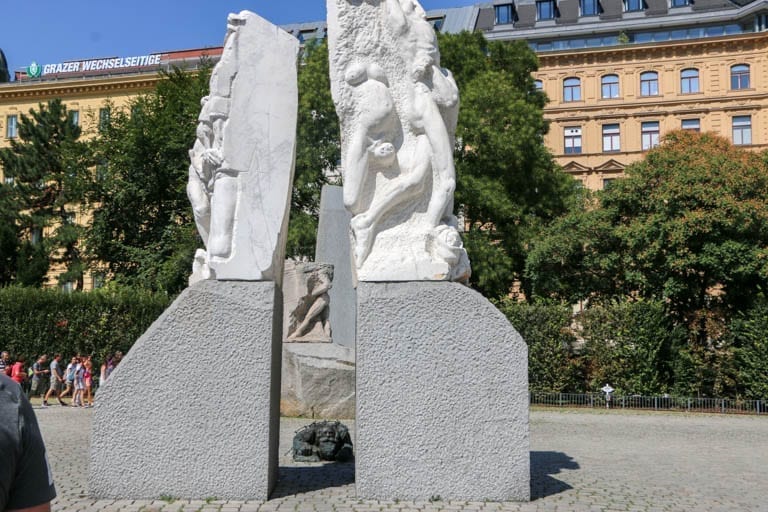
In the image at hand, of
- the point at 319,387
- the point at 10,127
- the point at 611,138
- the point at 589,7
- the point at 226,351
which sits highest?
the point at 589,7

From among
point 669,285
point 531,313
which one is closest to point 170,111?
point 531,313

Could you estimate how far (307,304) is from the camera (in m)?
14.2

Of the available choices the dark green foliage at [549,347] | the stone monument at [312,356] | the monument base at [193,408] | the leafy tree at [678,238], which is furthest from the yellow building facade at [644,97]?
the monument base at [193,408]

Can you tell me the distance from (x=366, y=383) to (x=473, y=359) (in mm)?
826

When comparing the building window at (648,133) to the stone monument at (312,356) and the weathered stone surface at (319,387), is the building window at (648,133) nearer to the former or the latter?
the stone monument at (312,356)

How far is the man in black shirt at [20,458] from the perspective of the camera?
1.83m

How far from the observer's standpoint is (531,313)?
2020cm

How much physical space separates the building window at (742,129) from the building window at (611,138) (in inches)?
240

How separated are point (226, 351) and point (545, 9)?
154 ft

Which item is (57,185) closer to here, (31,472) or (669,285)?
(669,285)

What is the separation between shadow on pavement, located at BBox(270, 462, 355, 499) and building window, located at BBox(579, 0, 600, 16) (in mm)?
45383

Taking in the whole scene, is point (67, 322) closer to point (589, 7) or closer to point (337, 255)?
point (337, 255)

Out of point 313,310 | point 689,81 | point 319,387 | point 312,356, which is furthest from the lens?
point 689,81

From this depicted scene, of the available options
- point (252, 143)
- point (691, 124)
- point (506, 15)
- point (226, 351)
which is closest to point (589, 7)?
point (506, 15)
